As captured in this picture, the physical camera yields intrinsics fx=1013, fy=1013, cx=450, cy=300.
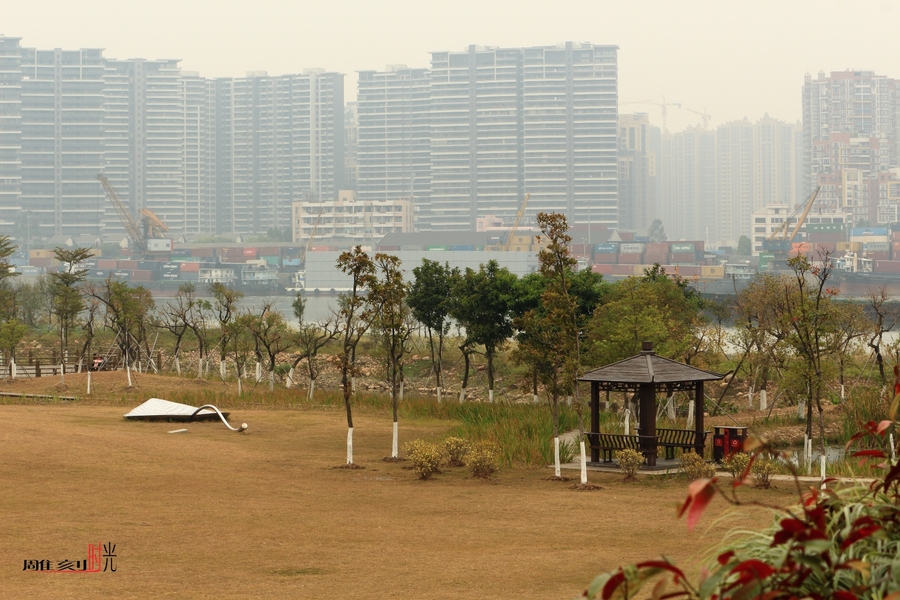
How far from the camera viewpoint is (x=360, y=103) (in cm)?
16962

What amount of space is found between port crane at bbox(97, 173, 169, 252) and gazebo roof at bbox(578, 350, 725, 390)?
12395 centimetres

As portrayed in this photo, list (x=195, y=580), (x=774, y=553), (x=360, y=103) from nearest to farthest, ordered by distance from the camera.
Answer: (x=774, y=553) → (x=195, y=580) → (x=360, y=103)

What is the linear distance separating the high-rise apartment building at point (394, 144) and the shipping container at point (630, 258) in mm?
45612

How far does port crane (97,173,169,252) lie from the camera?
136238 mm

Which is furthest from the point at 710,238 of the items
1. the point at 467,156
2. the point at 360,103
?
the point at 360,103

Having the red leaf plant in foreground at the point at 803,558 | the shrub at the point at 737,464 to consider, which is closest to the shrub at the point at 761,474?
the shrub at the point at 737,464

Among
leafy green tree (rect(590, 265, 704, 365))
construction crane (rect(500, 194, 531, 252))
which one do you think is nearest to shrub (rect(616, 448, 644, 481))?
leafy green tree (rect(590, 265, 704, 365))

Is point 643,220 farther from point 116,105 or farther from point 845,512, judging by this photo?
point 845,512

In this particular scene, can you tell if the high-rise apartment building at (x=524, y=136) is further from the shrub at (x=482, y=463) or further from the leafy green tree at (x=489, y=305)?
the shrub at (x=482, y=463)

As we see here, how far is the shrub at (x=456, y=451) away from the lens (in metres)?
14.7

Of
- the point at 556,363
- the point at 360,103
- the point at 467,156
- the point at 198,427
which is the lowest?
the point at 198,427

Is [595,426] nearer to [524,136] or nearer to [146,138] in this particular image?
[524,136]

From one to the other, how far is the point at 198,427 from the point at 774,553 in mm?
16975

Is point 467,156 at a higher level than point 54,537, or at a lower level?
higher
